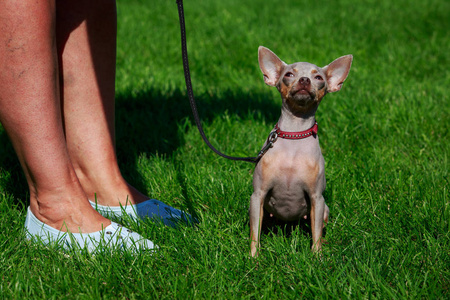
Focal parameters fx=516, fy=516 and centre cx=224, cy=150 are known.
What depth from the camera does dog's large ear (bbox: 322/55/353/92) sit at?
2.46 metres

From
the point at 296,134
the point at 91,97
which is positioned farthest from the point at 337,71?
the point at 91,97

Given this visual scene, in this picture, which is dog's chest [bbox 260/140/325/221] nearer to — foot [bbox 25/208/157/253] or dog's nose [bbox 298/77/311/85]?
dog's nose [bbox 298/77/311/85]

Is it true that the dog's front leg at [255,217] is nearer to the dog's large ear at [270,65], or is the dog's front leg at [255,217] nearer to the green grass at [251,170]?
the green grass at [251,170]

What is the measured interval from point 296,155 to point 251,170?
1052 millimetres

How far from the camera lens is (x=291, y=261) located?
2.35m

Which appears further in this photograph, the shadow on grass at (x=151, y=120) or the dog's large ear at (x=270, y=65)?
the shadow on grass at (x=151, y=120)

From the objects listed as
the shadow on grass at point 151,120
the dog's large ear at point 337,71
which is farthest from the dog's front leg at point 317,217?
the shadow on grass at point 151,120

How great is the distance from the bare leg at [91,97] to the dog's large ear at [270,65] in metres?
1.03

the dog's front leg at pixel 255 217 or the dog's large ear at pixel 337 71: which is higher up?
the dog's large ear at pixel 337 71

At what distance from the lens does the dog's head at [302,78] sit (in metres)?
2.33

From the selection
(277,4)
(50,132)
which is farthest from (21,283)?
(277,4)

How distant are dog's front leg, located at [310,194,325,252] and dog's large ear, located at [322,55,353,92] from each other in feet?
1.79

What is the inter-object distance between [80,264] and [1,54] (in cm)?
101

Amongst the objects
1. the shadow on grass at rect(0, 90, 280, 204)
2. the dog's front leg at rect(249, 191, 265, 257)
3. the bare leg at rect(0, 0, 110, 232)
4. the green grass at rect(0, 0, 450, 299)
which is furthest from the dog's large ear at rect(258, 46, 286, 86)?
the shadow on grass at rect(0, 90, 280, 204)
